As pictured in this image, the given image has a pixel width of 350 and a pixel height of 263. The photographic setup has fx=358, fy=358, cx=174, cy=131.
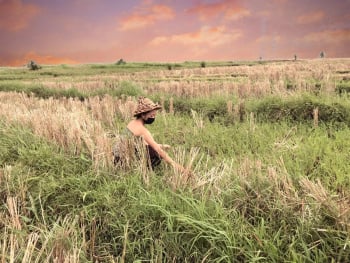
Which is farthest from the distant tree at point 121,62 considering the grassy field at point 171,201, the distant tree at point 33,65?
the grassy field at point 171,201

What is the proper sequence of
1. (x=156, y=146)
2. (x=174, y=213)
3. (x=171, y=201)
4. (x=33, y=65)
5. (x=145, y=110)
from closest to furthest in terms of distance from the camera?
(x=174, y=213) → (x=171, y=201) → (x=156, y=146) → (x=145, y=110) → (x=33, y=65)

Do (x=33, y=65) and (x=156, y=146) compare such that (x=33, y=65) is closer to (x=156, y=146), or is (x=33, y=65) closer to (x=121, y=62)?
(x=121, y=62)

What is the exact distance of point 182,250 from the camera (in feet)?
9.46

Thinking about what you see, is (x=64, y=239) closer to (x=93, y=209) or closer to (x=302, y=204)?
(x=93, y=209)

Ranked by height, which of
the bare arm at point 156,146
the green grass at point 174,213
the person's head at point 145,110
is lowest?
the green grass at point 174,213

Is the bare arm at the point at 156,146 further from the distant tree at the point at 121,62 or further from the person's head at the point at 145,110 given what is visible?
the distant tree at the point at 121,62

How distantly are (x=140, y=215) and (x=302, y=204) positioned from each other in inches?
55.4

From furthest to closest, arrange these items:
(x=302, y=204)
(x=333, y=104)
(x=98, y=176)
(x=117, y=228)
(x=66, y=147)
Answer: (x=333, y=104)
(x=66, y=147)
(x=98, y=176)
(x=117, y=228)
(x=302, y=204)

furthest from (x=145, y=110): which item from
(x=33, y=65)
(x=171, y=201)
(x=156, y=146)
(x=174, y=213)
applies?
(x=33, y=65)

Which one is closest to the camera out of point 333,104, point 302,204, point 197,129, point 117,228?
point 302,204

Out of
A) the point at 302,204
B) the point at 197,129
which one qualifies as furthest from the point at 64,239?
the point at 197,129

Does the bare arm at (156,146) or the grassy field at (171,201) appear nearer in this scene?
the grassy field at (171,201)

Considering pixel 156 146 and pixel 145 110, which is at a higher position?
pixel 145 110

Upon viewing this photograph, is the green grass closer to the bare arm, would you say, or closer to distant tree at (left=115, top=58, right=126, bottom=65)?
the bare arm
